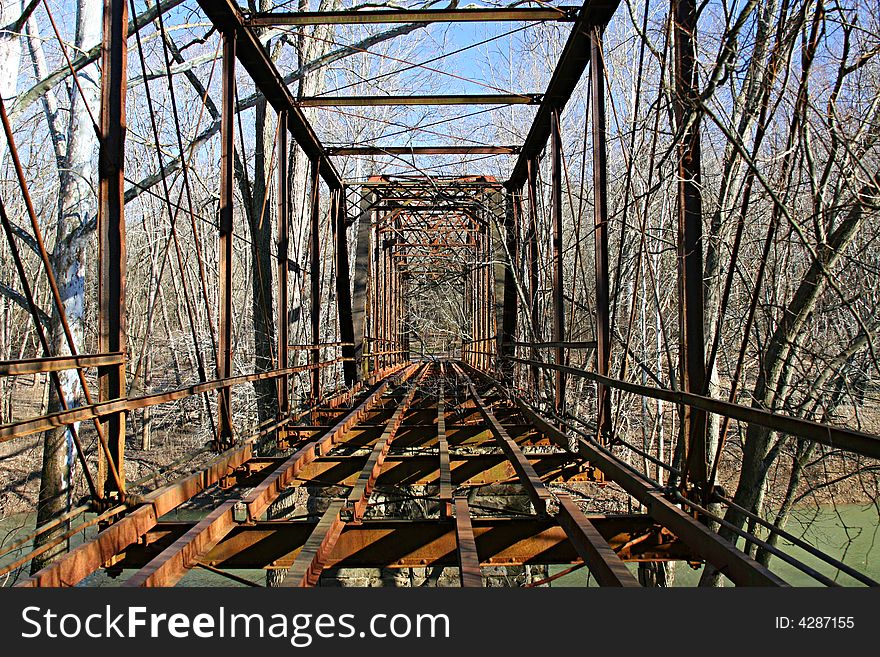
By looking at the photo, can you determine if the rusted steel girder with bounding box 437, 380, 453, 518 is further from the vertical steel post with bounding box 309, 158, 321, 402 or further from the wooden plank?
the vertical steel post with bounding box 309, 158, 321, 402

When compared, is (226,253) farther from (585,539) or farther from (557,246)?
(557,246)

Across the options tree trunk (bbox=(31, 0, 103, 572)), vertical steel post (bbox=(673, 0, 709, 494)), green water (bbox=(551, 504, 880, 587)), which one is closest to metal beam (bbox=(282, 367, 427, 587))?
vertical steel post (bbox=(673, 0, 709, 494))

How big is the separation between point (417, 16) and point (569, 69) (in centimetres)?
197

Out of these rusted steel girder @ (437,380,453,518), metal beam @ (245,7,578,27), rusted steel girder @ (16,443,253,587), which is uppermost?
metal beam @ (245,7,578,27)

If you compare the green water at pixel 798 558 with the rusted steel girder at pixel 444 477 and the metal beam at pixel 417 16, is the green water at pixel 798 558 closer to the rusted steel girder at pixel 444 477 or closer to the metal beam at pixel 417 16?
the rusted steel girder at pixel 444 477

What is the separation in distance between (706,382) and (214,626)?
3077 mm

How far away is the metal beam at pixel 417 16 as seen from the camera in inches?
285

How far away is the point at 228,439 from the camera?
20.0 feet

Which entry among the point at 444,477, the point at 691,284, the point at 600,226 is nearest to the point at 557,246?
the point at 600,226

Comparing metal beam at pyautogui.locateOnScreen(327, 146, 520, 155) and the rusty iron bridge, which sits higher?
metal beam at pyautogui.locateOnScreen(327, 146, 520, 155)

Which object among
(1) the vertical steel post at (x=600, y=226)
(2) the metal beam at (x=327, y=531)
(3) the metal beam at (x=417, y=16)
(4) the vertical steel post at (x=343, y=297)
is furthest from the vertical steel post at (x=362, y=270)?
(2) the metal beam at (x=327, y=531)

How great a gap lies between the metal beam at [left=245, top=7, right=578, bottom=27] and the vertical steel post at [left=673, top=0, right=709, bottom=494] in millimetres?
2833

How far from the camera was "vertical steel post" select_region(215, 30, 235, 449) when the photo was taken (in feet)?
19.8

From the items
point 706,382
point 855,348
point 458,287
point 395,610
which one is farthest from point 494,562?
point 458,287
